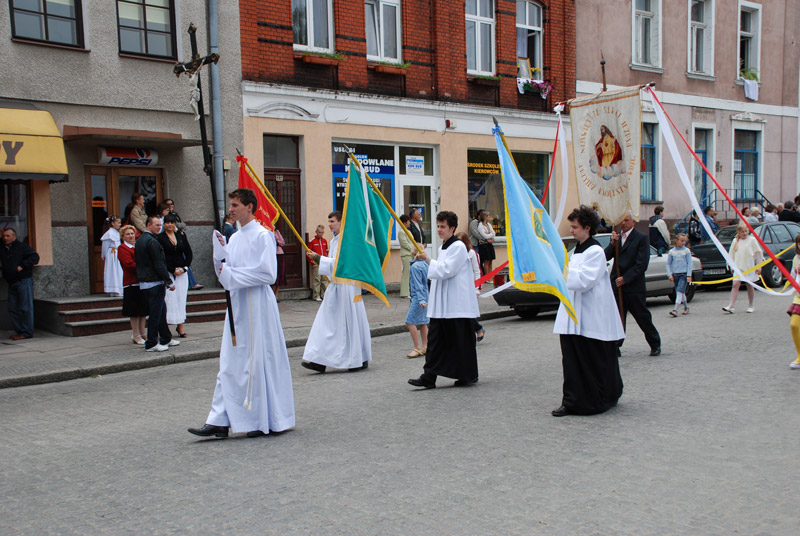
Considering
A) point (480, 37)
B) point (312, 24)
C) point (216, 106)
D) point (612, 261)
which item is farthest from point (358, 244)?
point (480, 37)

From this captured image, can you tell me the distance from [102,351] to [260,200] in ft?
13.4

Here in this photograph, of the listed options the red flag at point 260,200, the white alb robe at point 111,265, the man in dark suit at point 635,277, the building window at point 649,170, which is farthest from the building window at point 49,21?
the building window at point 649,170

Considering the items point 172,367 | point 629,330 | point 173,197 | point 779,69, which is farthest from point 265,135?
point 779,69

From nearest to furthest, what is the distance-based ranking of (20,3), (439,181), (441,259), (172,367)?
(441,259)
(172,367)
(20,3)
(439,181)

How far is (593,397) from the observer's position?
269 inches

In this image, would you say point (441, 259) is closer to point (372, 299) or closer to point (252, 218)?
point (252, 218)

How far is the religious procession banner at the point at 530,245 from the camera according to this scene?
22.5 feet

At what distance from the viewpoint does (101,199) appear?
14469mm

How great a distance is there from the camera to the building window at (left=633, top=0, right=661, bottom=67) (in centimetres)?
2388

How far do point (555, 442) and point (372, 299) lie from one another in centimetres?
1202

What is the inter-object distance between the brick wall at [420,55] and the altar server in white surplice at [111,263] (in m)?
4.43

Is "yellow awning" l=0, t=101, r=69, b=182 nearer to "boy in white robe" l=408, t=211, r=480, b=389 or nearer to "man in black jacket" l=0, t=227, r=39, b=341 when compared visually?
"man in black jacket" l=0, t=227, r=39, b=341

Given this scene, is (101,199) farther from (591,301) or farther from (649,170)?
(649,170)

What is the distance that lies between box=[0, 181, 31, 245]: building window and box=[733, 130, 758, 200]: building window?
2206cm
